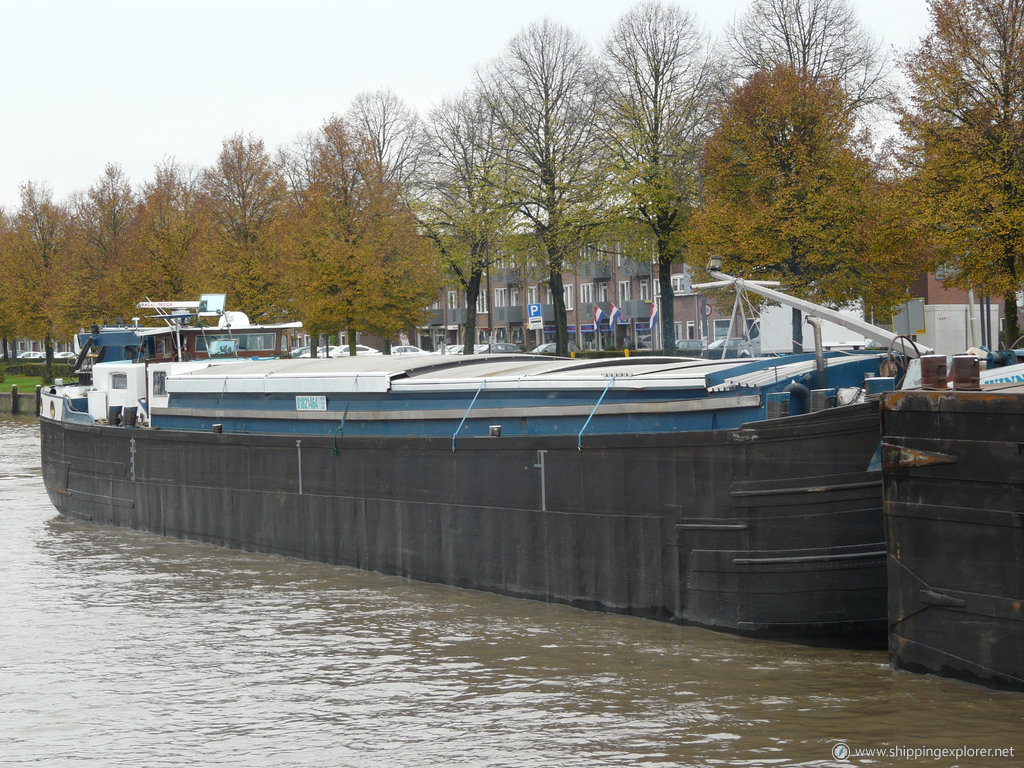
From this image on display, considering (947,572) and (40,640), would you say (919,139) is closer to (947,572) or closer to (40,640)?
(947,572)

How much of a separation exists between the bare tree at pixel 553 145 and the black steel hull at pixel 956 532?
1452 inches

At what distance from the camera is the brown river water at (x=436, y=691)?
9.80 meters

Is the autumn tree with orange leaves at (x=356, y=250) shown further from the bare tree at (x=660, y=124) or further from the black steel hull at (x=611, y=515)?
the black steel hull at (x=611, y=515)

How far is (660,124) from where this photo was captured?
157 ft

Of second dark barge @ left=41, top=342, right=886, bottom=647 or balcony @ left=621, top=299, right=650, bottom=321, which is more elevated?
balcony @ left=621, top=299, right=650, bottom=321

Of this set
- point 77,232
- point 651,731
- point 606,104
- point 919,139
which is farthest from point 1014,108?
point 77,232

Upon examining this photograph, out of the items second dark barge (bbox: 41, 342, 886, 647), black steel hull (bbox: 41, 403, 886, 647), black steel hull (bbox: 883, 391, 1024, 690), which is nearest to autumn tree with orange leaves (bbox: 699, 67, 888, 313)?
second dark barge (bbox: 41, 342, 886, 647)

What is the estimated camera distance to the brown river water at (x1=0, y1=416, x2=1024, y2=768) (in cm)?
980

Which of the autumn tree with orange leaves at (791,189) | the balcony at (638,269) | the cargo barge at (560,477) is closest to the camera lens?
the cargo barge at (560,477)

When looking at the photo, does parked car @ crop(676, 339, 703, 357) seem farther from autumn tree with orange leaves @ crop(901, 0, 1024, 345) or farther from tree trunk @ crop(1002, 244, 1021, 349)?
autumn tree with orange leaves @ crop(901, 0, 1024, 345)

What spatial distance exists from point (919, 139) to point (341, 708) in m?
25.4

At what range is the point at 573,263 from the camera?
49.6 metres

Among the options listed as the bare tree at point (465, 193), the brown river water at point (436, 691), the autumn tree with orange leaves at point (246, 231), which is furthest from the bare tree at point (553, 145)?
the brown river water at point (436, 691)

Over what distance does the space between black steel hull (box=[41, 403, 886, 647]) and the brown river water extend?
336 millimetres
